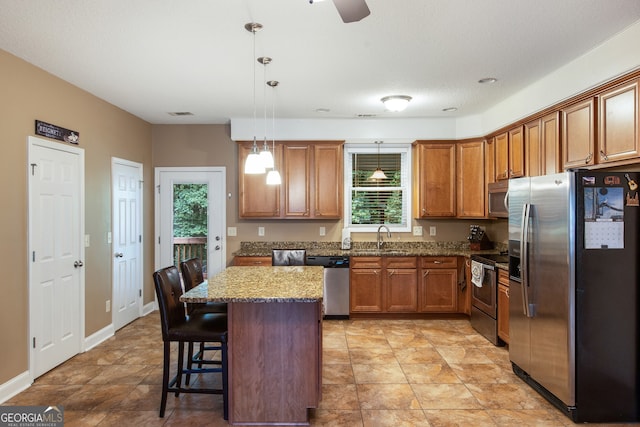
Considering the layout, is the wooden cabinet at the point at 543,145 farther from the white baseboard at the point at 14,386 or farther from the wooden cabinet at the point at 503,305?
the white baseboard at the point at 14,386

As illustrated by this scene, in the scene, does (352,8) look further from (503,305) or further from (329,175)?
(329,175)

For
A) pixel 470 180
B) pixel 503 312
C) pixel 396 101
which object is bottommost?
pixel 503 312

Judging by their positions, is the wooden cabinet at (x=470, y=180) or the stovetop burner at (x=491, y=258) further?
the wooden cabinet at (x=470, y=180)

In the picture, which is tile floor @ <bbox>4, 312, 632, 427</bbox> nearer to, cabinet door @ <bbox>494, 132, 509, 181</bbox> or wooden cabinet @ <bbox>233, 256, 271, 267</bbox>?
wooden cabinet @ <bbox>233, 256, 271, 267</bbox>

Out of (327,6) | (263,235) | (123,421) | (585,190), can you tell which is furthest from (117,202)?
→ (585,190)

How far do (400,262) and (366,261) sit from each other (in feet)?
1.43

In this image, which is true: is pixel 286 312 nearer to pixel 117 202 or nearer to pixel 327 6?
pixel 327 6

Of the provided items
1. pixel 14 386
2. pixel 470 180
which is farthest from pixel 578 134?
pixel 14 386

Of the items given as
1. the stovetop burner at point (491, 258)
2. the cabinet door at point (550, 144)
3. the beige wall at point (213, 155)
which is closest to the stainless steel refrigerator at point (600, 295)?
the cabinet door at point (550, 144)

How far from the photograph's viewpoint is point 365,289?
16.4 feet

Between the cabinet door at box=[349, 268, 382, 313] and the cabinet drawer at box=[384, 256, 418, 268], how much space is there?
0.49ft

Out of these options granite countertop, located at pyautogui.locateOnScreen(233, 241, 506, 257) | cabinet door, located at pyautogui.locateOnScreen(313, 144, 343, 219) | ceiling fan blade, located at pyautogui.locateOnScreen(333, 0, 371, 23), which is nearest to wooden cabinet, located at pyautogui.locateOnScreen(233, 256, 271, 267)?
granite countertop, located at pyautogui.locateOnScreen(233, 241, 506, 257)

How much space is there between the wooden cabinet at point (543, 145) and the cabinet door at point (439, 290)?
1.68m

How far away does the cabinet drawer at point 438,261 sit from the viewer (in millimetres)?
4988
